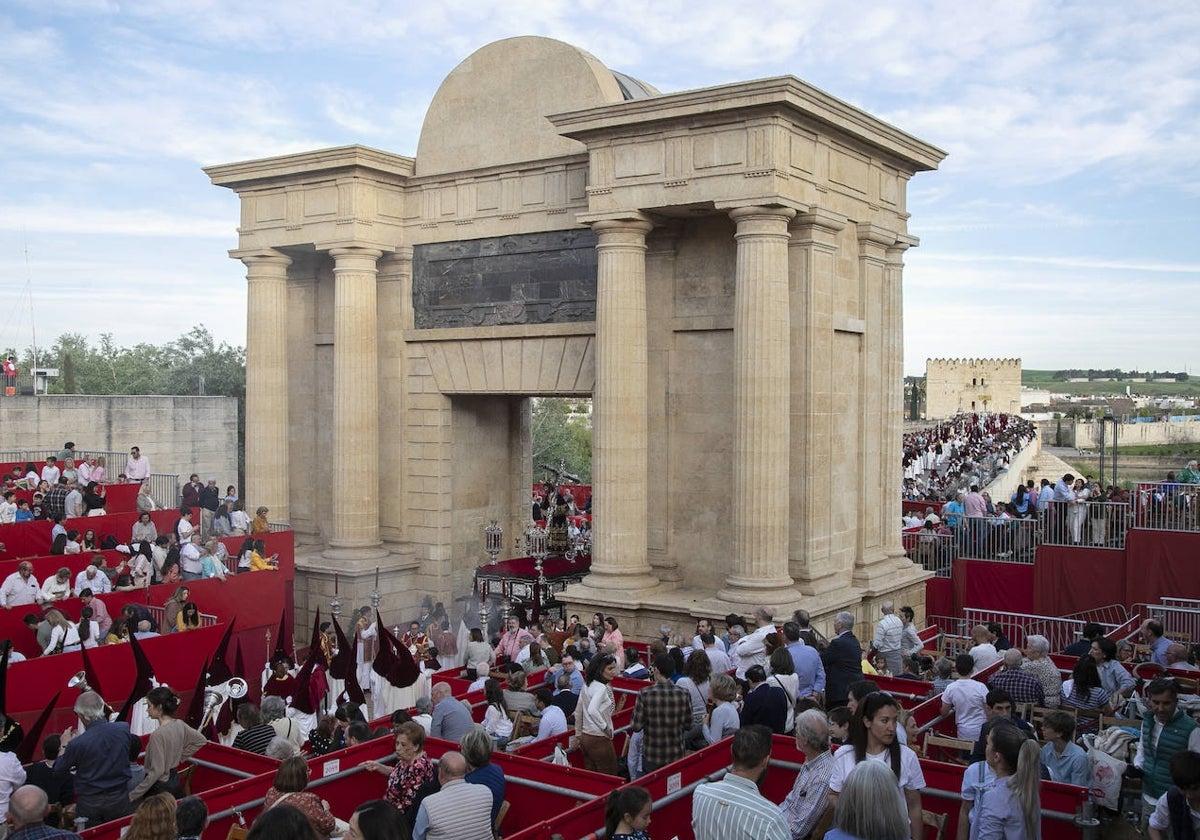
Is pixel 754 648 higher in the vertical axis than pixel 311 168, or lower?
lower

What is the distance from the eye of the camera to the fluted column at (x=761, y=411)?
1706cm

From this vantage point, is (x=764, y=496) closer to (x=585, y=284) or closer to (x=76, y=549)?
(x=585, y=284)

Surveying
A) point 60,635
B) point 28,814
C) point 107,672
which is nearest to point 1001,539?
point 107,672

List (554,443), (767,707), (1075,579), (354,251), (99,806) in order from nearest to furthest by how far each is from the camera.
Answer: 1. (99,806)
2. (767,707)
3. (1075,579)
4. (354,251)
5. (554,443)

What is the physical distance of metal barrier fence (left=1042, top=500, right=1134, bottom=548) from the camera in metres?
21.5

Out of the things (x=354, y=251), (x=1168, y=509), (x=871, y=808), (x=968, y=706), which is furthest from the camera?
(x=354, y=251)

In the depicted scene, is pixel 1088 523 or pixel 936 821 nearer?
pixel 936 821

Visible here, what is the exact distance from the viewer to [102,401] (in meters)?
36.1

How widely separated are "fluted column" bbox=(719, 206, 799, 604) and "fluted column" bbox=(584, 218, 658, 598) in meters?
1.88

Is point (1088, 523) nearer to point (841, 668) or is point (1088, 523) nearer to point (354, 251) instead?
point (841, 668)

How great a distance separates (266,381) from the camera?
23.6 meters

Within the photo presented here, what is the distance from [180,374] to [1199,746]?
53.7 m

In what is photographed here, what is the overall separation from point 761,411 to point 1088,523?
29.4ft

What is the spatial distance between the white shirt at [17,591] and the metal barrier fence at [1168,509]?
19.4 metres
